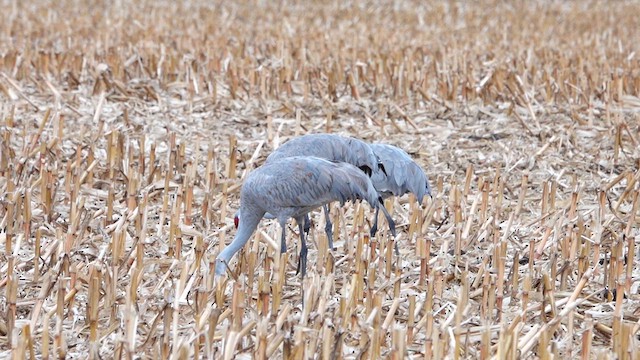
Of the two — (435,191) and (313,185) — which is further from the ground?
(313,185)

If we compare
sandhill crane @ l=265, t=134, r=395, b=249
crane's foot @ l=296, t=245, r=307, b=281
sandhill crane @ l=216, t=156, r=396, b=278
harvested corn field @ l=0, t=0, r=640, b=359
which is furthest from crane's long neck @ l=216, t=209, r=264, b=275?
sandhill crane @ l=265, t=134, r=395, b=249

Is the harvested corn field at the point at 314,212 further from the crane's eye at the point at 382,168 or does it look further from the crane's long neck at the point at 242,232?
the crane's eye at the point at 382,168

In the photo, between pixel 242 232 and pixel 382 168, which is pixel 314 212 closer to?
pixel 382 168

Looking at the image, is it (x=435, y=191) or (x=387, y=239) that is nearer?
(x=387, y=239)

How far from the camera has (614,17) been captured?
38.4 feet

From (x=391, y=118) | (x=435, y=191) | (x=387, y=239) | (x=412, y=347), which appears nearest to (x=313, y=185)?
(x=387, y=239)

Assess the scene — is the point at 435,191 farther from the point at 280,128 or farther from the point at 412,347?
the point at 412,347

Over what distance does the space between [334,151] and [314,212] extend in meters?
0.72

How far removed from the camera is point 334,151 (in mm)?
4207

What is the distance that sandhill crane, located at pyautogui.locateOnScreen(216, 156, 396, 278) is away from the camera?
3.70 meters

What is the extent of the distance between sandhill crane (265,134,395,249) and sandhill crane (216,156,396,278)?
1.12 ft

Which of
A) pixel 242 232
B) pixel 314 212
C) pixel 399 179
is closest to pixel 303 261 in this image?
pixel 242 232

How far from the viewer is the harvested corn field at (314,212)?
10.2 feet

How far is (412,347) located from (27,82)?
4.70 m
